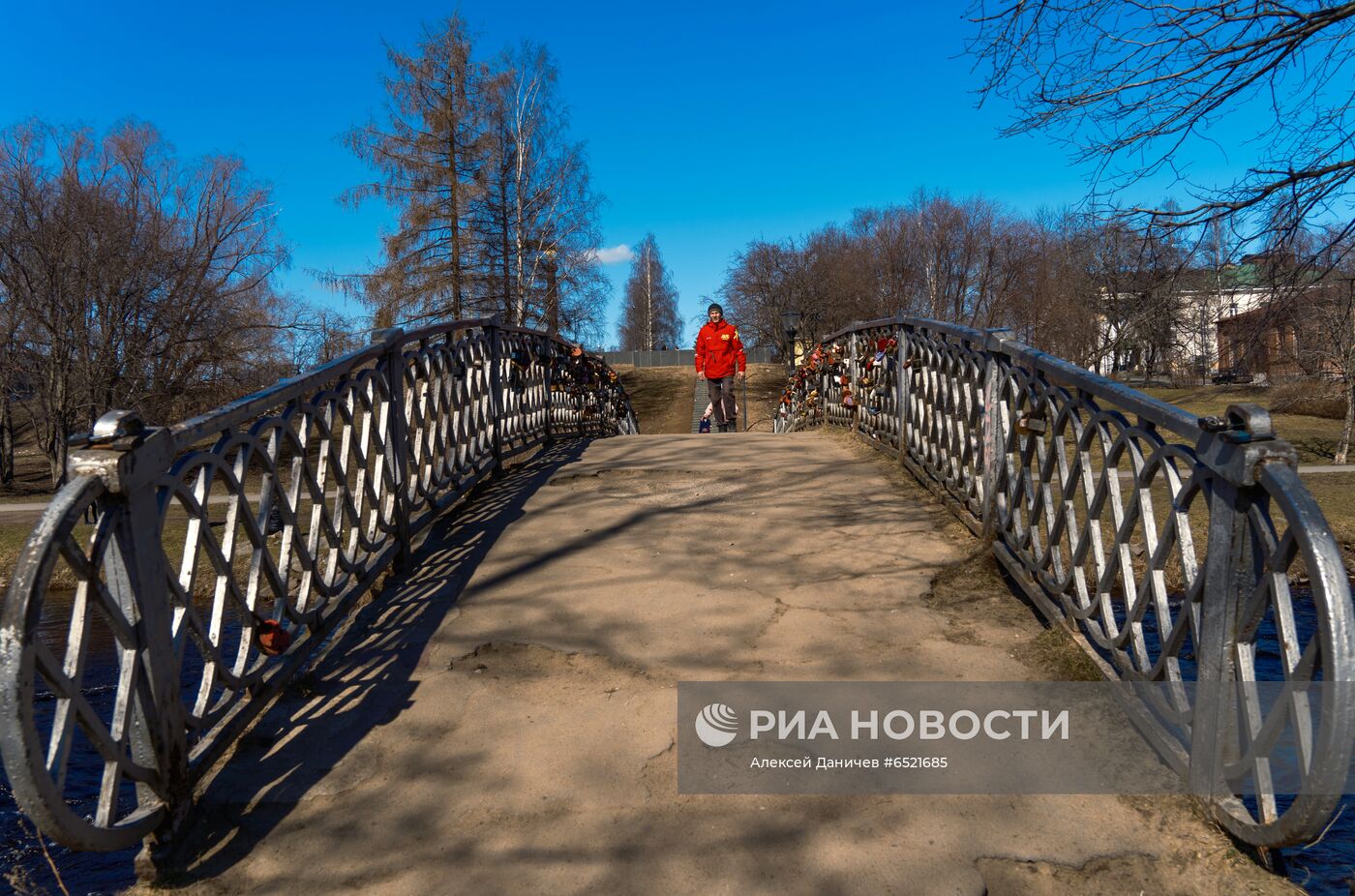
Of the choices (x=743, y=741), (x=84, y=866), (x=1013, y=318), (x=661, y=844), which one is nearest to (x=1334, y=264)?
(x=743, y=741)

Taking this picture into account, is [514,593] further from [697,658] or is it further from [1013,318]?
[1013,318]

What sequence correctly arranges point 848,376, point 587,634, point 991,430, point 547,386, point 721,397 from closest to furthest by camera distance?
point 587,634 → point 991,430 → point 547,386 → point 848,376 → point 721,397

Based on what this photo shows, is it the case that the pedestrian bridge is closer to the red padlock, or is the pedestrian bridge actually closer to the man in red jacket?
the red padlock

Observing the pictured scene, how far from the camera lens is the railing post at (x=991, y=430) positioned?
4.46 meters

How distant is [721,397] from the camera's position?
506 inches

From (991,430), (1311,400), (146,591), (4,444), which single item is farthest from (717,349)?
(1311,400)

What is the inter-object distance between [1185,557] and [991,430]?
1956mm

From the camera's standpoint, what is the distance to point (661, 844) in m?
2.46

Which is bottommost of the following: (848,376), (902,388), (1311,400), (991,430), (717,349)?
(1311,400)

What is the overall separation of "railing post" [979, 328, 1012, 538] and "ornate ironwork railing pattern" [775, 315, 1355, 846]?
1cm

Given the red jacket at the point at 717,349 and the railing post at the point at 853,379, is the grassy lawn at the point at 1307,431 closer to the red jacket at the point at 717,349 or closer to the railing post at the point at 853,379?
the red jacket at the point at 717,349

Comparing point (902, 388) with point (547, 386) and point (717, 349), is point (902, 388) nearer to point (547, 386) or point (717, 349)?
point (547, 386)

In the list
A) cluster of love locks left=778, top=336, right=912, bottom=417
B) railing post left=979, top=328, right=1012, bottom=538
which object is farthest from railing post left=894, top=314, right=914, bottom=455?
railing post left=979, top=328, right=1012, bottom=538

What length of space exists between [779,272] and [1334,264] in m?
39.2
